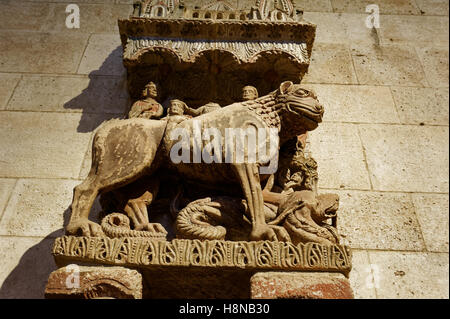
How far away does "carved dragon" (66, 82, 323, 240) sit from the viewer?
9.49ft

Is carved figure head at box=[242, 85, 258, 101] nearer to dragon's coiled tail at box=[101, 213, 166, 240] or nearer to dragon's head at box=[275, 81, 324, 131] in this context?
dragon's head at box=[275, 81, 324, 131]

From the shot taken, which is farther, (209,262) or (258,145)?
(258,145)

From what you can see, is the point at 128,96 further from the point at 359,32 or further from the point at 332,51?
the point at 359,32

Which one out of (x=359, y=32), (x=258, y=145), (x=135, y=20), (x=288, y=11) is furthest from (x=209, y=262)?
(x=359, y=32)

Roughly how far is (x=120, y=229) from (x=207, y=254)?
60 centimetres

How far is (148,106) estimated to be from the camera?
364cm

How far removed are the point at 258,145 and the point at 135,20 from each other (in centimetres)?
167

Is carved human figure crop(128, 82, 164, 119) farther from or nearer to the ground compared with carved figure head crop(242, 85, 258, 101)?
nearer to the ground

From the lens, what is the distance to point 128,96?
4305mm

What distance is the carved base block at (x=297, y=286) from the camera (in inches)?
96.1

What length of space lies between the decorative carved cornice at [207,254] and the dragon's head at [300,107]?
94 centimetres

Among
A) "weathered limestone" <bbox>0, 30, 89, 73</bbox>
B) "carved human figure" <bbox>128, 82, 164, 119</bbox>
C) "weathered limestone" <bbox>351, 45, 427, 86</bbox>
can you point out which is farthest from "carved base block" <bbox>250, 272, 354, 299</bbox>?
"weathered limestone" <bbox>0, 30, 89, 73</bbox>

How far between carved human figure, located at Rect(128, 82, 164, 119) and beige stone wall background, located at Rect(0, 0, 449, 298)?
0.51m

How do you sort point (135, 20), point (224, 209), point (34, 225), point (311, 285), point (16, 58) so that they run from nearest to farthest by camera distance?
point (311, 285), point (224, 209), point (34, 225), point (135, 20), point (16, 58)
